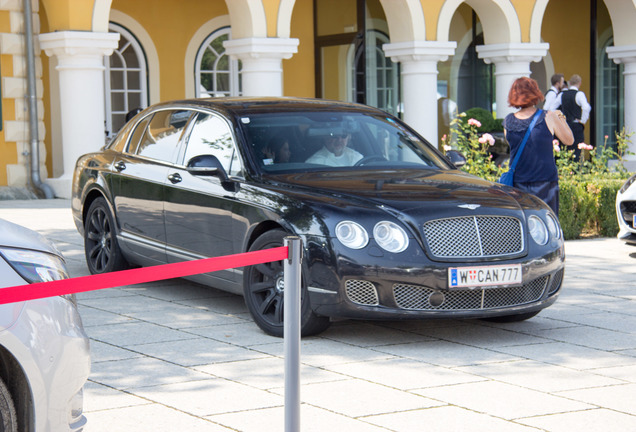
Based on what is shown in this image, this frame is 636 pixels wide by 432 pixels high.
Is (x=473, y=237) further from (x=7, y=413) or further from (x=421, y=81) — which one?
(x=421, y=81)

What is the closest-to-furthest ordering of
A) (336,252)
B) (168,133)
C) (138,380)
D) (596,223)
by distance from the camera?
1. (138,380)
2. (336,252)
3. (168,133)
4. (596,223)

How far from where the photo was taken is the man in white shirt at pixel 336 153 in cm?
736

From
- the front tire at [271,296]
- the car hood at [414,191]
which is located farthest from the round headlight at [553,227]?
the front tire at [271,296]

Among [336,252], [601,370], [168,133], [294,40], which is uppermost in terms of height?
[294,40]

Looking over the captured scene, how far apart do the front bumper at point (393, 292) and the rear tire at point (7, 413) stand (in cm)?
286

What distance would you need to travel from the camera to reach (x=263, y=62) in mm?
17844

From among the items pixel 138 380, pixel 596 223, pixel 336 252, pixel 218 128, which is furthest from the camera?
pixel 596 223

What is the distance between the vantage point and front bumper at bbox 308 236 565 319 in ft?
20.2

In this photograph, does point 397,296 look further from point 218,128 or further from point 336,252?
point 218,128

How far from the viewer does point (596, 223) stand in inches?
491

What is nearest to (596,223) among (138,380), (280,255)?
(138,380)

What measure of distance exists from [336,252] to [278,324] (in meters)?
0.64

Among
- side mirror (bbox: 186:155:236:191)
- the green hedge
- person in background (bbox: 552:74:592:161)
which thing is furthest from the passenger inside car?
person in background (bbox: 552:74:592:161)

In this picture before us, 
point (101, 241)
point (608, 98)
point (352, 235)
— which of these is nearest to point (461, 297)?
point (352, 235)
